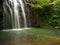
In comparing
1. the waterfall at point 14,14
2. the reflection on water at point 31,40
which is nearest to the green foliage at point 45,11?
the waterfall at point 14,14

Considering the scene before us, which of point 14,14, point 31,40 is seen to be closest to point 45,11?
point 14,14

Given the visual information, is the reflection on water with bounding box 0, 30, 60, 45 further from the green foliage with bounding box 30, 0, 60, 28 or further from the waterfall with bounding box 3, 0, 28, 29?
the green foliage with bounding box 30, 0, 60, 28

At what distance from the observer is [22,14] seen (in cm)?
1938

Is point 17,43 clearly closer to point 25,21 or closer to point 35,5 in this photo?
point 25,21

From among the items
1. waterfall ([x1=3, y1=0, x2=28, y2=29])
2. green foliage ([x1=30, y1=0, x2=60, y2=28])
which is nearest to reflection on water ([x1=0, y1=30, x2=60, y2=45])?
waterfall ([x1=3, y1=0, x2=28, y2=29])

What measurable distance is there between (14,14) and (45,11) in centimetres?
376

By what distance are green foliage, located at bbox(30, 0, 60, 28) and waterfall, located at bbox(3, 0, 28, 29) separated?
1490 millimetres

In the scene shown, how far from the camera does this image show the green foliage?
20109 millimetres

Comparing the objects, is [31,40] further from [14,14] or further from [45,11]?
[45,11]

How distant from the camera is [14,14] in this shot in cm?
1891

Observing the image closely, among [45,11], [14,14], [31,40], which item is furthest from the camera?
[45,11]

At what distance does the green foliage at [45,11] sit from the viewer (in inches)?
792

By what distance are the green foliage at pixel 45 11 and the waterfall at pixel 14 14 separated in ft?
4.89

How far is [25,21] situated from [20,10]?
1263 millimetres
